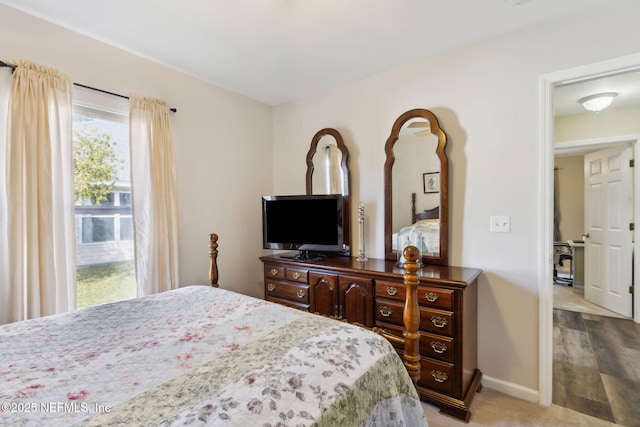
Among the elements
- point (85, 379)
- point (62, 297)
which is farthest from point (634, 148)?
point (62, 297)

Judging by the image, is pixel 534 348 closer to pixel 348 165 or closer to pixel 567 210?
pixel 348 165

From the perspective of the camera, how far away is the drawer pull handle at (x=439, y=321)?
1.90 meters

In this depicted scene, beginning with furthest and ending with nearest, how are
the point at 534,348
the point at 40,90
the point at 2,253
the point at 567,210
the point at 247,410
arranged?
the point at 567,210, the point at 534,348, the point at 40,90, the point at 2,253, the point at 247,410

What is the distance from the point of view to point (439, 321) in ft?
6.30

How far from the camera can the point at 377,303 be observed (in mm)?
2184

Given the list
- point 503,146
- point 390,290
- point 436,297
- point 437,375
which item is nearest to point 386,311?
point 390,290

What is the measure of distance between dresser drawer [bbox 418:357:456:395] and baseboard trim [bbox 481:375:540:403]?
0.54m

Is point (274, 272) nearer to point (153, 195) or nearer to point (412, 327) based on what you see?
point (153, 195)

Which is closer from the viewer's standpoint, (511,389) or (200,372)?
(200,372)

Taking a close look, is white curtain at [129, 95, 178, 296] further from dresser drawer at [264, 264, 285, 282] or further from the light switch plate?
the light switch plate

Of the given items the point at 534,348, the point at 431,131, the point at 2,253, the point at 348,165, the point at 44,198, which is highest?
the point at 431,131

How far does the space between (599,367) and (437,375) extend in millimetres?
1611

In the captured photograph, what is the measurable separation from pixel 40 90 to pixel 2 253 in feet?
3.36

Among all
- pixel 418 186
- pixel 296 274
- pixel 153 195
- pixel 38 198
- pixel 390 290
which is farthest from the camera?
pixel 296 274
